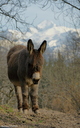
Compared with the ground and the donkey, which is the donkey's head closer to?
the donkey

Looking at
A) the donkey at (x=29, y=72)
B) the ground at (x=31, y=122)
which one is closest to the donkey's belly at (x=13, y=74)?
the donkey at (x=29, y=72)

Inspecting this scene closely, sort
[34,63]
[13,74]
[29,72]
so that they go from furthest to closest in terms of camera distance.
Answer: [13,74] → [29,72] → [34,63]

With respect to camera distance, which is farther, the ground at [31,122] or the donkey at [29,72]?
the donkey at [29,72]

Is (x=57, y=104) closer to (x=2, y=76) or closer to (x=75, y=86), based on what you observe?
(x=2, y=76)

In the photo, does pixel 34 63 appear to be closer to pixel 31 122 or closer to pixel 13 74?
pixel 31 122

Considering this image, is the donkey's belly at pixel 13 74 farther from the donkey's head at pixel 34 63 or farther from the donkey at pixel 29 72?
the donkey's head at pixel 34 63

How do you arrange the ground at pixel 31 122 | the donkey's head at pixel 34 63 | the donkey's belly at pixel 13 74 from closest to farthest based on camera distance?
the ground at pixel 31 122 < the donkey's head at pixel 34 63 < the donkey's belly at pixel 13 74

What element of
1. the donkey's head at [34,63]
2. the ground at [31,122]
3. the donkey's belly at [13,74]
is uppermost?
the donkey's head at [34,63]

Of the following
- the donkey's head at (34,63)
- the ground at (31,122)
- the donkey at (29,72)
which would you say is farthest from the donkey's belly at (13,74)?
the ground at (31,122)

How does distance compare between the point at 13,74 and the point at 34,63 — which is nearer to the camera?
the point at 34,63

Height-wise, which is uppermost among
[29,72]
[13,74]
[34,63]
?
[34,63]

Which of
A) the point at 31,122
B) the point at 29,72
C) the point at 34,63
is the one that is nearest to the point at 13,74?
the point at 29,72

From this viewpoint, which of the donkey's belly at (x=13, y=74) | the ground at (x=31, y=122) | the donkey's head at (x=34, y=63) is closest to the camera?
the ground at (x=31, y=122)

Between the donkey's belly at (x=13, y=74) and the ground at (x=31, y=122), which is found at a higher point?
the donkey's belly at (x=13, y=74)
